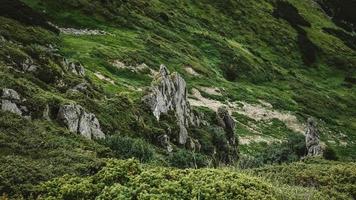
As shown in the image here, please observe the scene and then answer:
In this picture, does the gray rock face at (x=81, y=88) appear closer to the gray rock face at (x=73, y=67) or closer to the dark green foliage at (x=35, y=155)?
the gray rock face at (x=73, y=67)

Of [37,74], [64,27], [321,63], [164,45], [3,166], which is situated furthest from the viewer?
[321,63]

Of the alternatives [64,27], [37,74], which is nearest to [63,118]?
[37,74]

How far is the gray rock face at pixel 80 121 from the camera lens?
27844 mm

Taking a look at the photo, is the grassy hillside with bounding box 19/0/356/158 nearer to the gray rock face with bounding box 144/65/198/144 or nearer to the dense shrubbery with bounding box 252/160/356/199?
the gray rock face with bounding box 144/65/198/144

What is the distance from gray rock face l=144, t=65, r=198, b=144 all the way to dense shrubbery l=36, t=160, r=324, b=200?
23.3m

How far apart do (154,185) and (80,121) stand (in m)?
14.1

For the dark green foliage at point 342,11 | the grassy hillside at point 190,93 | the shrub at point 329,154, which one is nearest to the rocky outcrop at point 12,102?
the grassy hillside at point 190,93

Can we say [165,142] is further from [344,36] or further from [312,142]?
[344,36]

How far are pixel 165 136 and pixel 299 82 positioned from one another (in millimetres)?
63493

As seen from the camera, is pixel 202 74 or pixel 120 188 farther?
pixel 202 74

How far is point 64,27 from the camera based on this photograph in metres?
75.2

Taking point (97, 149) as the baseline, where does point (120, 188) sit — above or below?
above

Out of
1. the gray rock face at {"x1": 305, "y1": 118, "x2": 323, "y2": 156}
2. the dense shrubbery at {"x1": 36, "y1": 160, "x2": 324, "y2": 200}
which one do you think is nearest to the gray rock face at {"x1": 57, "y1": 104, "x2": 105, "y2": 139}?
the dense shrubbery at {"x1": 36, "y1": 160, "x2": 324, "y2": 200}

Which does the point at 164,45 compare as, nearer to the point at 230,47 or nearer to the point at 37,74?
the point at 230,47
